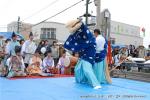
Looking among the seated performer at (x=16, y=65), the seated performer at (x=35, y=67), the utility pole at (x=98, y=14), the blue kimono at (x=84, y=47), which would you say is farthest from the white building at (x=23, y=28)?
the blue kimono at (x=84, y=47)

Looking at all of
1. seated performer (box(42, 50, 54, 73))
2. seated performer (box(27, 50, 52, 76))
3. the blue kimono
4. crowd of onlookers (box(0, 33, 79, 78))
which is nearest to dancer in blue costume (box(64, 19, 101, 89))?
the blue kimono

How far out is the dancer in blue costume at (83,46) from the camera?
6.94 metres

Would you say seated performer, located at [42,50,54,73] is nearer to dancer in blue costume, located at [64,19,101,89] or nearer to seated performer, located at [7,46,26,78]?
seated performer, located at [7,46,26,78]

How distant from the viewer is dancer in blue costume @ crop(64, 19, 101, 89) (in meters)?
6.94

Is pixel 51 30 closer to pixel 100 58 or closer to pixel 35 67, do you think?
pixel 35 67

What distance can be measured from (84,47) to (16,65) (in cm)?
232

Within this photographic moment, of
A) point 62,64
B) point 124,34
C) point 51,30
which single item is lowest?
point 62,64

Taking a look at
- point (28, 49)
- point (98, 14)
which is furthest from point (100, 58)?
point (98, 14)

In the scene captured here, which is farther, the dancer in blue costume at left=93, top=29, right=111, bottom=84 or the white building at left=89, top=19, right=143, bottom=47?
the white building at left=89, top=19, right=143, bottom=47

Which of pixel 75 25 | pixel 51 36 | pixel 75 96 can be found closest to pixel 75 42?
pixel 75 25

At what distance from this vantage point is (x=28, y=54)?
939 cm

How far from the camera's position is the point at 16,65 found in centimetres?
845

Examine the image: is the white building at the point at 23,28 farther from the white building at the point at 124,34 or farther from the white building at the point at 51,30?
the white building at the point at 124,34

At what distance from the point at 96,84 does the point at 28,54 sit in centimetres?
334
